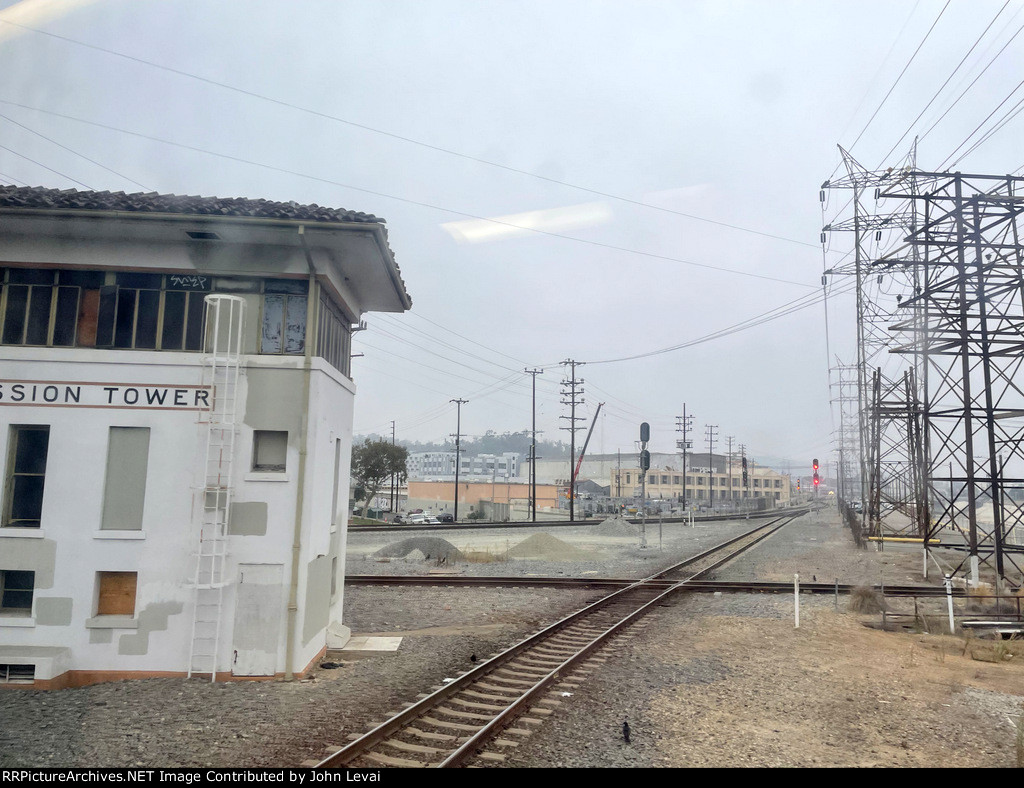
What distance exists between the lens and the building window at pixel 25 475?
1122 centimetres

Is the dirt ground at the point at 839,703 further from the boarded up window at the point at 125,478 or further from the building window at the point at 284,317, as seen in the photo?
the boarded up window at the point at 125,478

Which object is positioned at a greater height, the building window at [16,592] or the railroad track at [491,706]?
the building window at [16,592]

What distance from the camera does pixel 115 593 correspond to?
1114cm

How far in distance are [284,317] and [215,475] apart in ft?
9.15

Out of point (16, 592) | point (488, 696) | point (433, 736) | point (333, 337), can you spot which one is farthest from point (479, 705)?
point (16, 592)

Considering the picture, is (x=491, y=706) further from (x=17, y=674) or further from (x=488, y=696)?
(x=17, y=674)

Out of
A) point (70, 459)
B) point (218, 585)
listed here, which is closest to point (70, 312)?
point (70, 459)

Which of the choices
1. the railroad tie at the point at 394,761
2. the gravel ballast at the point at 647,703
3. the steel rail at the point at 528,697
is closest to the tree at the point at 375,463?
the gravel ballast at the point at 647,703

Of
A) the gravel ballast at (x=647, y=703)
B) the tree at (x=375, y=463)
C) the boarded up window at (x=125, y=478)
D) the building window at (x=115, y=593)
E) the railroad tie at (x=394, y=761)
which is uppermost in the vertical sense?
the tree at (x=375, y=463)

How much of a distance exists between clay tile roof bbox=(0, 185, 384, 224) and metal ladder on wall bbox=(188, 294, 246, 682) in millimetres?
1430

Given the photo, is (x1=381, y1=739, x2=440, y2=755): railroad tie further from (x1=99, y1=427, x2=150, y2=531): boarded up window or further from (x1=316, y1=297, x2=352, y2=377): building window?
(x1=316, y1=297, x2=352, y2=377): building window

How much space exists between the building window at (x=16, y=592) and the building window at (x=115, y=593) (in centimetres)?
97
